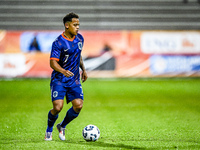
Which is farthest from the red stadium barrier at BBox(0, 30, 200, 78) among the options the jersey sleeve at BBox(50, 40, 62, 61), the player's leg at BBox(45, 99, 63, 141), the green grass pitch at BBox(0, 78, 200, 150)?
the jersey sleeve at BBox(50, 40, 62, 61)

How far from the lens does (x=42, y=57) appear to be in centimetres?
1599

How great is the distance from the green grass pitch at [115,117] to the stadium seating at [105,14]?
7.18 m

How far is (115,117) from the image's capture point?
25.3 feet

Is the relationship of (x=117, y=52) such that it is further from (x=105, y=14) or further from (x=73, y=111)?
(x=73, y=111)

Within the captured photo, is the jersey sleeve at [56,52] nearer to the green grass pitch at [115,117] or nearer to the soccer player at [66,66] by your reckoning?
the soccer player at [66,66]

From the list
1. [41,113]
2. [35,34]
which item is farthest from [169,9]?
[41,113]

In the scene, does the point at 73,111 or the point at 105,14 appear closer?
the point at 73,111

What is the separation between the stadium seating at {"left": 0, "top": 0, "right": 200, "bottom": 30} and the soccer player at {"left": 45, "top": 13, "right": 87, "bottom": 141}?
47.7ft

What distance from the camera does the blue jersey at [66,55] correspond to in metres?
5.29

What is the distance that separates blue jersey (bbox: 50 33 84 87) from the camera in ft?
17.3

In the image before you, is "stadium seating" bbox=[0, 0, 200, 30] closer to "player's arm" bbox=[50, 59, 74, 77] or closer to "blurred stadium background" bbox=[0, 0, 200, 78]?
"blurred stadium background" bbox=[0, 0, 200, 78]

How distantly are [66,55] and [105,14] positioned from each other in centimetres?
1527

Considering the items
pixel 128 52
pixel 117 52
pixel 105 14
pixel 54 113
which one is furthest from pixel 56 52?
pixel 105 14

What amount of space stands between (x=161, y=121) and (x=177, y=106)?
7.28ft
